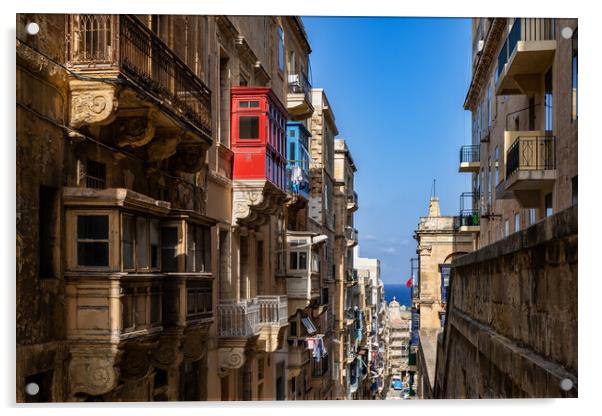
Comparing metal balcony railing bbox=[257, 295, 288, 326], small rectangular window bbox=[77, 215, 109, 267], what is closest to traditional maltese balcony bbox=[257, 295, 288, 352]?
metal balcony railing bbox=[257, 295, 288, 326]

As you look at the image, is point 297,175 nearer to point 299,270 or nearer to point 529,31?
point 299,270

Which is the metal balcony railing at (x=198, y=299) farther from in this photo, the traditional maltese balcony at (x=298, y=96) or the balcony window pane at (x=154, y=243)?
the traditional maltese balcony at (x=298, y=96)

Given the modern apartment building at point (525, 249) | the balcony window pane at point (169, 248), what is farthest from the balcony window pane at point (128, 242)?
the modern apartment building at point (525, 249)

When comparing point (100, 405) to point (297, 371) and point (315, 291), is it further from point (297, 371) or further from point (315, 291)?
point (315, 291)

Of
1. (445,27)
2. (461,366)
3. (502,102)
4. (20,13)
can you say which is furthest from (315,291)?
(20,13)

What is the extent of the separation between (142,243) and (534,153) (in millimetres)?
5860

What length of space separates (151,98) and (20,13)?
1.08 metres

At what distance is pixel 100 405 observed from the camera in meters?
6.28

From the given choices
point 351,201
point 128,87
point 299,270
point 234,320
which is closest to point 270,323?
point 234,320

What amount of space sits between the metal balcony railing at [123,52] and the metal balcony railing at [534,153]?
15.8 ft

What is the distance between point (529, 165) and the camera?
35.1ft

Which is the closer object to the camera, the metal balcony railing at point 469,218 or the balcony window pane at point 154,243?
the balcony window pane at point 154,243

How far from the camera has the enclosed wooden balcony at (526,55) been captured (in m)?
8.92

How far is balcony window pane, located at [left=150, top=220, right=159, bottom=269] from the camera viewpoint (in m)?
6.82
